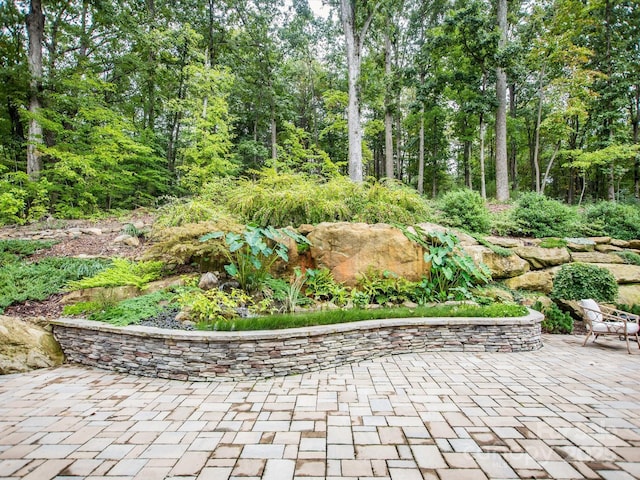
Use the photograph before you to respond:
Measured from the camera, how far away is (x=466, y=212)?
6.31 meters

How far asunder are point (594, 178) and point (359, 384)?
20420 millimetres

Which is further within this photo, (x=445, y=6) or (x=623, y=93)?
(x=445, y=6)

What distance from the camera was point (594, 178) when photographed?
16031 millimetres

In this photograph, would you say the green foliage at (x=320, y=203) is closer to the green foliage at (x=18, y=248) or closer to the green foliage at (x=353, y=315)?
the green foliage at (x=353, y=315)

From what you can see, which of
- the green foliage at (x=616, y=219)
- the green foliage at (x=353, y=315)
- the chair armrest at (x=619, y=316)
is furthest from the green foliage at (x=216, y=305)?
the green foliage at (x=616, y=219)

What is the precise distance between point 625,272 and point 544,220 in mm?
1626

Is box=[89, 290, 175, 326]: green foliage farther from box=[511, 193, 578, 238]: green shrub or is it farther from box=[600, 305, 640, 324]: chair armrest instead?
box=[511, 193, 578, 238]: green shrub

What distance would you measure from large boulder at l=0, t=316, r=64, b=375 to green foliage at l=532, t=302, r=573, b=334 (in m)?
6.88

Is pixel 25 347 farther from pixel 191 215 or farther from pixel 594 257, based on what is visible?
pixel 594 257

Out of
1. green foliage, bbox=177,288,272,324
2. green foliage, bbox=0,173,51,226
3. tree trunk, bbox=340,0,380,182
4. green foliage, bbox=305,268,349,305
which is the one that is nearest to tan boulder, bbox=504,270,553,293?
green foliage, bbox=305,268,349,305

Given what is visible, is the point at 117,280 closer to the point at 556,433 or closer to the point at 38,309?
the point at 38,309

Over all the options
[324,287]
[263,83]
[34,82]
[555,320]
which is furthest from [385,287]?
[263,83]

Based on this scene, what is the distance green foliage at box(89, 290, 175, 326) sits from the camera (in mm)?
3293

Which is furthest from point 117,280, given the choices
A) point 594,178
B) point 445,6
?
point 594,178
